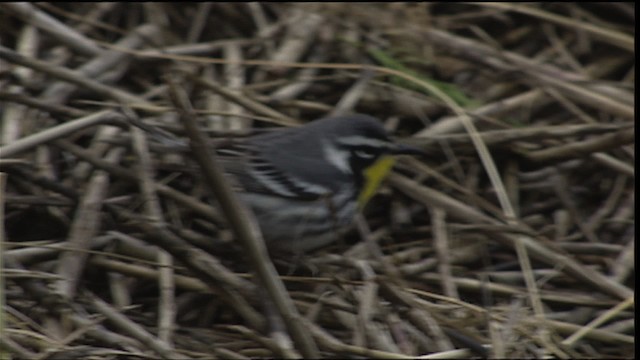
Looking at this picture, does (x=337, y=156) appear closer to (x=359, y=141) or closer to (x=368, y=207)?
(x=359, y=141)

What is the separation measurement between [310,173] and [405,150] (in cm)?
26

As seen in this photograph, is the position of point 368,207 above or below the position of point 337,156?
below

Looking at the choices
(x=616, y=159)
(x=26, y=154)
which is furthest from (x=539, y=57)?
(x=26, y=154)

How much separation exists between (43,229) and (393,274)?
87 cm

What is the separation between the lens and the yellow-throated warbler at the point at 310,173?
11.6ft

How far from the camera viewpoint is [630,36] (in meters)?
4.45

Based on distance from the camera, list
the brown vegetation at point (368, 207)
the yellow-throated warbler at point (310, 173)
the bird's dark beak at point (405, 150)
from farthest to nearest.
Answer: the bird's dark beak at point (405, 150) → the yellow-throated warbler at point (310, 173) → the brown vegetation at point (368, 207)

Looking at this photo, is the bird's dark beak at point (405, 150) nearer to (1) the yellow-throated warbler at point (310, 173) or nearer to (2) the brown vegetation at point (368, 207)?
(1) the yellow-throated warbler at point (310, 173)

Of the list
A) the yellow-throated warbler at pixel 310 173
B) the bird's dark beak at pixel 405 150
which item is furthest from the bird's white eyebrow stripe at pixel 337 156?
the bird's dark beak at pixel 405 150

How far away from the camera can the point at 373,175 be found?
3.67 meters

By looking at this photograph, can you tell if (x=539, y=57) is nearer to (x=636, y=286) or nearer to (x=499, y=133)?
(x=499, y=133)

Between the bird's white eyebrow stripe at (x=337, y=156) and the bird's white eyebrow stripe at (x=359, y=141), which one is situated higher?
the bird's white eyebrow stripe at (x=359, y=141)

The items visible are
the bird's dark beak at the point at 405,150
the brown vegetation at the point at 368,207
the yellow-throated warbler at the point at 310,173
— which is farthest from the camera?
the bird's dark beak at the point at 405,150

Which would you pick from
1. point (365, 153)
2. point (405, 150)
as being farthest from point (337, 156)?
point (405, 150)
